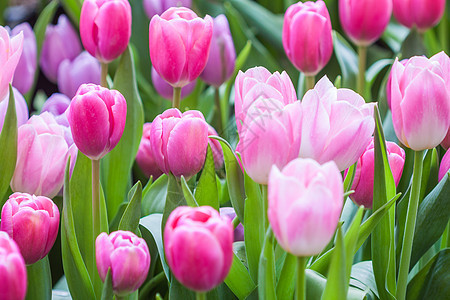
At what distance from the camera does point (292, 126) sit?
0.47 meters

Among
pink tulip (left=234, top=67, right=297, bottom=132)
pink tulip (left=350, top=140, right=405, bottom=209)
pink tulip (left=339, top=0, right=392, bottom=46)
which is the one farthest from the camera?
pink tulip (left=339, top=0, right=392, bottom=46)

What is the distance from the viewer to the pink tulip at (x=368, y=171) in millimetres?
607

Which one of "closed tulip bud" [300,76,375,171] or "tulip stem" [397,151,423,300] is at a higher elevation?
"closed tulip bud" [300,76,375,171]

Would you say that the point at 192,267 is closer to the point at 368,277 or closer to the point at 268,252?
the point at 268,252

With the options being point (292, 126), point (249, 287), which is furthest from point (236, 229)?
point (292, 126)

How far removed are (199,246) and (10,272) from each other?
111 millimetres

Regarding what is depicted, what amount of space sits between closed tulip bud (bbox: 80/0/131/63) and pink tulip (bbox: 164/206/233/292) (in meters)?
0.33

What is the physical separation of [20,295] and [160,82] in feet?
1.72

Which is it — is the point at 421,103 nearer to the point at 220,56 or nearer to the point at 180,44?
the point at 180,44

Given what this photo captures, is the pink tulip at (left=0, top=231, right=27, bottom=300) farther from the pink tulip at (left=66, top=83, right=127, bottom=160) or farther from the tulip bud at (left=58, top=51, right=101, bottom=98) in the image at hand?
the tulip bud at (left=58, top=51, right=101, bottom=98)

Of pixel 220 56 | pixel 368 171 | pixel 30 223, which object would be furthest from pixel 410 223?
pixel 220 56

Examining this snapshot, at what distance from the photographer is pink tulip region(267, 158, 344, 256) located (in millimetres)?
393

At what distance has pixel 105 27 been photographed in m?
0.69

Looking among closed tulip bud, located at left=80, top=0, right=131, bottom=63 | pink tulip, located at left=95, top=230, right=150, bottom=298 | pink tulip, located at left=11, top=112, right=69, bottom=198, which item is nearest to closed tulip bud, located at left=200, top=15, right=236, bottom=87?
closed tulip bud, located at left=80, top=0, right=131, bottom=63
